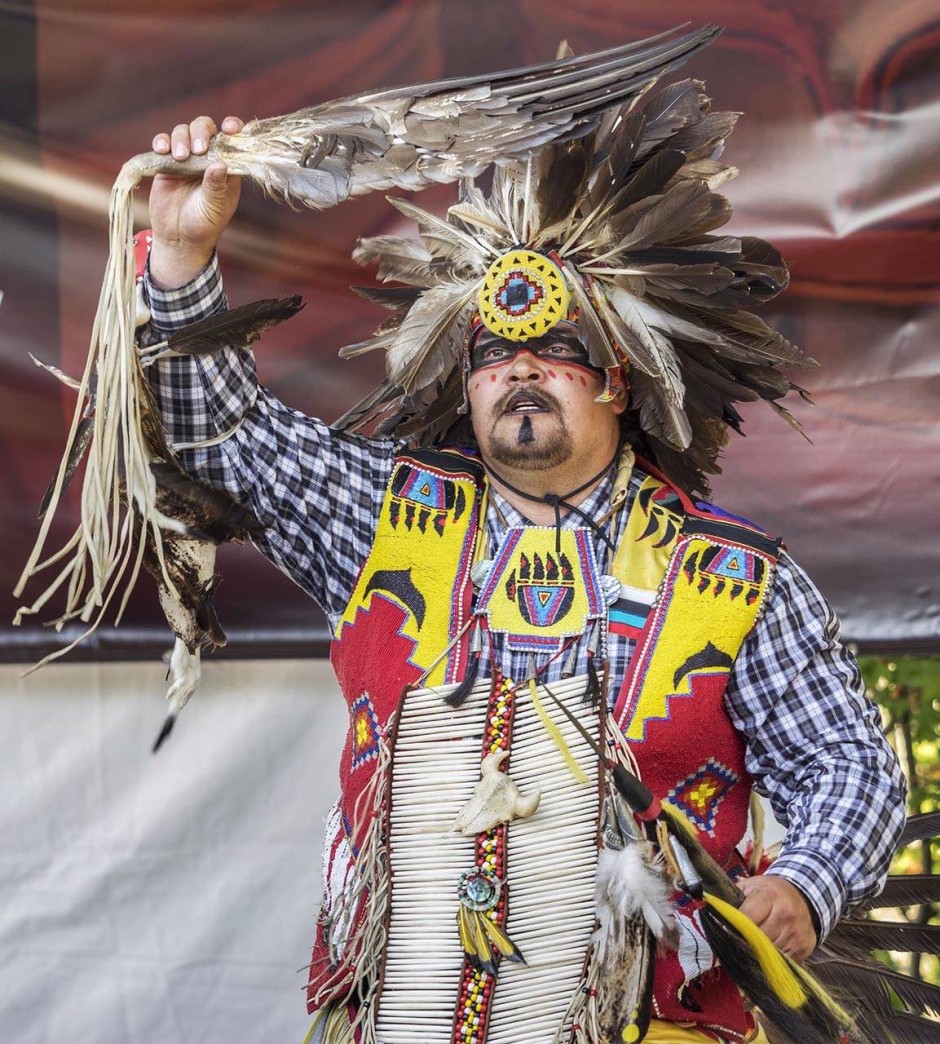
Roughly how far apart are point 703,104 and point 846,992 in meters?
1.66

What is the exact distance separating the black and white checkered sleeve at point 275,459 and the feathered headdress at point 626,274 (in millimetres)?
199

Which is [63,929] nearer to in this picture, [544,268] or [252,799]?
[252,799]

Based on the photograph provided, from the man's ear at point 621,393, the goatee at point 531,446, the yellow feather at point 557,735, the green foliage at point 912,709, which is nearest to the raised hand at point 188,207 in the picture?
the goatee at point 531,446

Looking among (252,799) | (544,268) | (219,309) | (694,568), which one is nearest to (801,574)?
(694,568)

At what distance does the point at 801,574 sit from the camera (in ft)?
8.24

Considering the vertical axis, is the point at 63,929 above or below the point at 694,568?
below

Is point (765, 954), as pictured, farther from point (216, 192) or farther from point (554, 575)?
point (216, 192)

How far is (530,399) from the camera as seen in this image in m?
2.51

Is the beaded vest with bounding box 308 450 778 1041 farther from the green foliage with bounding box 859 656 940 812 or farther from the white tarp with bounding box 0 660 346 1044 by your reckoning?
the green foliage with bounding box 859 656 940 812

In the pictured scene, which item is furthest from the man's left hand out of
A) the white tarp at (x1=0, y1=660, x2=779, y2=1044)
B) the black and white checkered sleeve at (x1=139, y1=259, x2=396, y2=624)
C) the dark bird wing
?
the white tarp at (x1=0, y1=660, x2=779, y2=1044)

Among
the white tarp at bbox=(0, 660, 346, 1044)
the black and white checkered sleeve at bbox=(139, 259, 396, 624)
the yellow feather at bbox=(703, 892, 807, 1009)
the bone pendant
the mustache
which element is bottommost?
the white tarp at bbox=(0, 660, 346, 1044)

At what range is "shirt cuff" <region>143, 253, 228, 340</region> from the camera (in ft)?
7.52

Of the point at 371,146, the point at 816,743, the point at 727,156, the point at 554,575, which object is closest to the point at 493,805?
the point at 554,575

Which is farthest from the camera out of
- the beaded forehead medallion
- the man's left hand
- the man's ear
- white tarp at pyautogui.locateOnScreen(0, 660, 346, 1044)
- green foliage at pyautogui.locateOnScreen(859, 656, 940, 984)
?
green foliage at pyautogui.locateOnScreen(859, 656, 940, 984)
